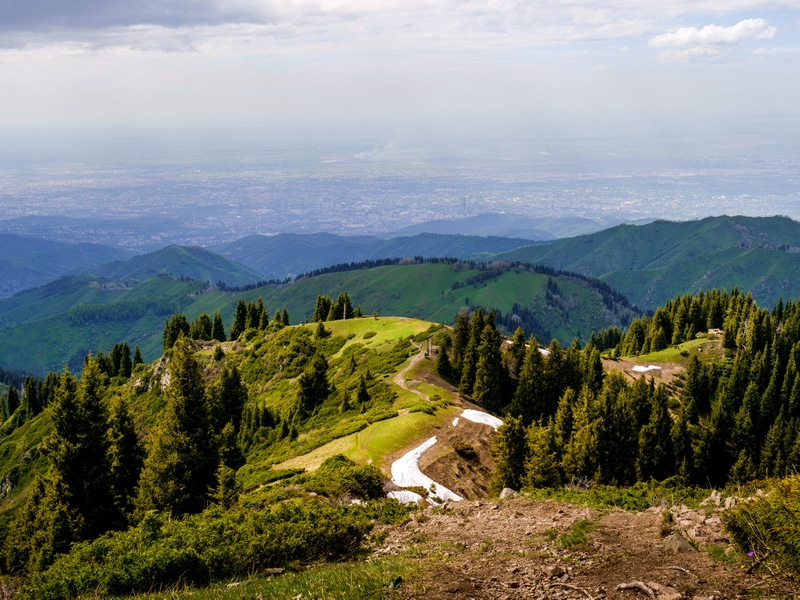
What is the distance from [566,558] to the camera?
18.2 m

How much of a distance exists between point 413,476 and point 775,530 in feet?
99.1

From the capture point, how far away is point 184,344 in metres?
38.6

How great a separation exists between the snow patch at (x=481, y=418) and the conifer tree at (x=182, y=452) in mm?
27600

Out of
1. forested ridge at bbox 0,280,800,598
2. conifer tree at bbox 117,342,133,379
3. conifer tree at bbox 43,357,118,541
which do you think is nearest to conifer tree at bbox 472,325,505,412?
forested ridge at bbox 0,280,800,598

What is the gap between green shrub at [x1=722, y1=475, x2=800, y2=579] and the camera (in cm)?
1434

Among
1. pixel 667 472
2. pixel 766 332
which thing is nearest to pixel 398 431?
pixel 667 472

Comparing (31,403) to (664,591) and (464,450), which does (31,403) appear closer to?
(464,450)

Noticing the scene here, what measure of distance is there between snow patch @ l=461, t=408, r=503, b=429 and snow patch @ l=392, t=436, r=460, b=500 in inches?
472

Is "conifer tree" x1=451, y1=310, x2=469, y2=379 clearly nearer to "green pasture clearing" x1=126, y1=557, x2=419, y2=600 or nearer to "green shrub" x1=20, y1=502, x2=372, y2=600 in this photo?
"green shrub" x1=20, y1=502, x2=372, y2=600

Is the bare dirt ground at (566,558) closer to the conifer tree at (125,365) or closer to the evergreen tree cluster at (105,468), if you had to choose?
the evergreen tree cluster at (105,468)

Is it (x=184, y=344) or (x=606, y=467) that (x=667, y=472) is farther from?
(x=184, y=344)

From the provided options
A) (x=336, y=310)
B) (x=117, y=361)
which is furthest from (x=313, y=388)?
(x=117, y=361)

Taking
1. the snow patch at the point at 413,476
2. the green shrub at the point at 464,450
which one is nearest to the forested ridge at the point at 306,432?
the snow patch at the point at 413,476

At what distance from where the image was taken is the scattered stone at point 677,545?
18.3 meters
